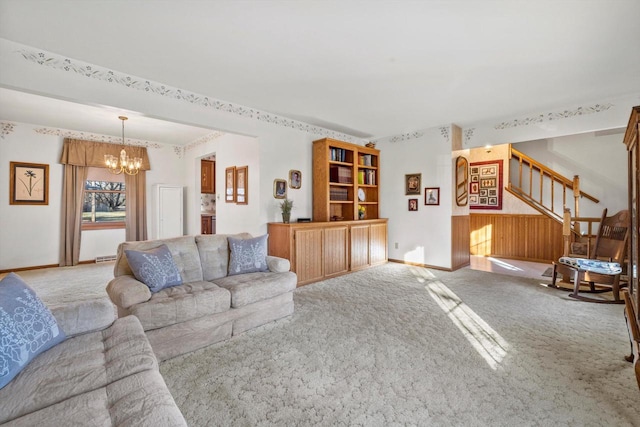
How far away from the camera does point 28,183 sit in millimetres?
5246

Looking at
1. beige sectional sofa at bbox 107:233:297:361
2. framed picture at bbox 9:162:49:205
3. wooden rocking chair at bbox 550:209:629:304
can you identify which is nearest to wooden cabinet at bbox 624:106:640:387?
wooden rocking chair at bbox 550:209:629:304

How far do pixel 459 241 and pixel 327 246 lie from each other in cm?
253

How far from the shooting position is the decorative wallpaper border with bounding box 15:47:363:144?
8.56 feet

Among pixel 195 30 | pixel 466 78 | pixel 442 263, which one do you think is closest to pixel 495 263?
pixel 442 263

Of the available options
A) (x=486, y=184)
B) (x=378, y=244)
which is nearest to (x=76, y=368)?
(x=378, y=244)

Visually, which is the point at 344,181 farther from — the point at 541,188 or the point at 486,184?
the point at 541,188

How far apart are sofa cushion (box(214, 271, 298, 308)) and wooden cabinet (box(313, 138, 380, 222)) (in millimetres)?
2022

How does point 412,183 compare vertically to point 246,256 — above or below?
above

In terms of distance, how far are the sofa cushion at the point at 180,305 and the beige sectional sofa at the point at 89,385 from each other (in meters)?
0.38

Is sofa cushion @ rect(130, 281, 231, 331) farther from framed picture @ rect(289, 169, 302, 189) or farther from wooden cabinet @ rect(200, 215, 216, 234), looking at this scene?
wooden cabinet @ rect(200, 215, 216, 234)

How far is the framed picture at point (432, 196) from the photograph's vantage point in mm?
5152

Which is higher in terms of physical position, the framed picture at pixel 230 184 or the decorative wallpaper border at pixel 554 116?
the decorative wallpaper border at pixel 554 116

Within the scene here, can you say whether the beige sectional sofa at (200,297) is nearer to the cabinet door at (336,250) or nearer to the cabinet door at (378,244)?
the cabinet door at (336,250)

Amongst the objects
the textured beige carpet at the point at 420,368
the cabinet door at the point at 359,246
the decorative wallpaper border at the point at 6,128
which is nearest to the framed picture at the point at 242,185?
the cabinet door at the point at 359,246
